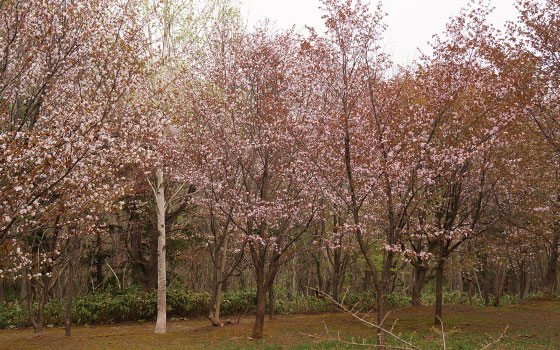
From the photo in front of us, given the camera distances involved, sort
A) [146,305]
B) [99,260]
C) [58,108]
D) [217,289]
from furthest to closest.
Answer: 1. [99,260]
2. [146,305]
3. [217,289]
4. [58,108]

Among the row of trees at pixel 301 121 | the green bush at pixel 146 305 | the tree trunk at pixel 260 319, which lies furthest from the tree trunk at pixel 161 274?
the tree trunk at pixel 260 319

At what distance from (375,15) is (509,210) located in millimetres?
9489

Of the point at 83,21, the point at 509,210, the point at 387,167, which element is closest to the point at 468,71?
the point at 387,167

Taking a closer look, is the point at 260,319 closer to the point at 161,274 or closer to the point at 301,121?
the point at 161,274

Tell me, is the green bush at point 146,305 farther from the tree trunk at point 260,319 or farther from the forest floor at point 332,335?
the tree trunk at point 260,319

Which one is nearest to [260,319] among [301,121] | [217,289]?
[217,289]

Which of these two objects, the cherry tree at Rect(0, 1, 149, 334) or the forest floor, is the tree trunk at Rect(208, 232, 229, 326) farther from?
the cherry tree at Rect(0, 1, 149, 334)

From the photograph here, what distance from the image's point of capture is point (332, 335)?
14.0 metres

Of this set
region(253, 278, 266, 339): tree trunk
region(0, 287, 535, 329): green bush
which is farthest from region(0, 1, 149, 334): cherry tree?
region(0, 287, 535, 329): green bush

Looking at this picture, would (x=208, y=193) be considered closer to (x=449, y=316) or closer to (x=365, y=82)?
(x=365, y=82)

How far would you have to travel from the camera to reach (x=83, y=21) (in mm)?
8781

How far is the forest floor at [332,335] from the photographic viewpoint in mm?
12070

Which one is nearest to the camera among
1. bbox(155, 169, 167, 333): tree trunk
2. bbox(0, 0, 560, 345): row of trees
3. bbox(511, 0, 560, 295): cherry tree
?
bbox(0, 0, 560, 345): row of trees

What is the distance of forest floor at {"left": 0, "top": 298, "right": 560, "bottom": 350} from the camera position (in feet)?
39.6
